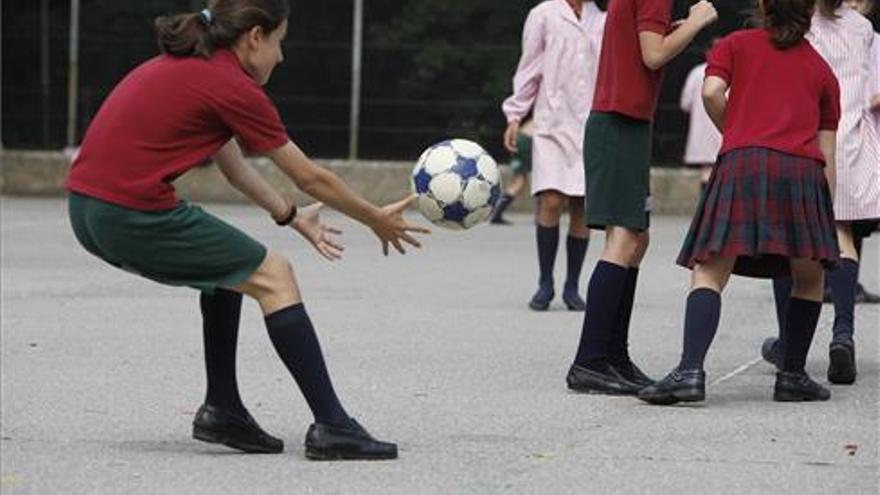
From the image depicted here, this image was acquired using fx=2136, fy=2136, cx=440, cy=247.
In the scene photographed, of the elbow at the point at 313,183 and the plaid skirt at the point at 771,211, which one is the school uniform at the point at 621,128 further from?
the elbow at the point at 313,183

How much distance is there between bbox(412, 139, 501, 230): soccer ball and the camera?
7402mm

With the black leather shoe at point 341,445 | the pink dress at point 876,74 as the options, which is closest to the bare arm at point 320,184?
the black leather shoe at point 341,445

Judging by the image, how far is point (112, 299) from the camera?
11938 mm

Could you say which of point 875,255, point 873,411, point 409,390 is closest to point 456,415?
point 409,390

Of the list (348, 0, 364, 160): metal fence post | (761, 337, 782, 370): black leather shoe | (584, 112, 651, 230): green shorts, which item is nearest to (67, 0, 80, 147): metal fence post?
(348, 0, 364, 160): metal fence post

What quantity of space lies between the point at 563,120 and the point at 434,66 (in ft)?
31.7

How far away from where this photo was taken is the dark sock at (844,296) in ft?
28.8

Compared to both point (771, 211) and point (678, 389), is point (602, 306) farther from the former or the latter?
point (771, 211)

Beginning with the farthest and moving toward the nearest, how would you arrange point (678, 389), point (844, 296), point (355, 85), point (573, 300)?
point (355, 85) < point (573, 300) < point (844, 296) < point (678, 389)

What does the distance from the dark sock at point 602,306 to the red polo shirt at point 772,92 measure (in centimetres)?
68

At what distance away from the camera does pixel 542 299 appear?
1152 cm

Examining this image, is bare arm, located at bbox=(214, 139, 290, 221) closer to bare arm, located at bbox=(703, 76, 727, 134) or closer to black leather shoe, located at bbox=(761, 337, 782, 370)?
bare arm, located at bbox=(703, 76, 727, 134)

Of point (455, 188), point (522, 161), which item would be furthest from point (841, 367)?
point (522, 161)

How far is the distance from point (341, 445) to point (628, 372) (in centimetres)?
192
